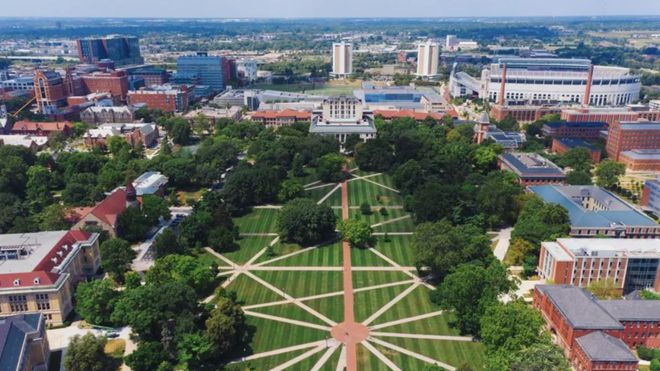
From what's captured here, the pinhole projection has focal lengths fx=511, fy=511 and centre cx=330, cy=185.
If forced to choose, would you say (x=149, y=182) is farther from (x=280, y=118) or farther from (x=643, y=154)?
(x=643, y=154)

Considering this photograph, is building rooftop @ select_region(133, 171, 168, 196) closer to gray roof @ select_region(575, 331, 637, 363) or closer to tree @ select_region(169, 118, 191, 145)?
tree @ select_region(169, 118, 191, 145)

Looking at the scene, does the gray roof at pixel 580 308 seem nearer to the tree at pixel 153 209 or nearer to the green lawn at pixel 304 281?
the green lawn at pixel 304 281

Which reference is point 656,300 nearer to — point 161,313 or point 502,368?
point 502,368

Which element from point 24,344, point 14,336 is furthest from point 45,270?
point 24,344

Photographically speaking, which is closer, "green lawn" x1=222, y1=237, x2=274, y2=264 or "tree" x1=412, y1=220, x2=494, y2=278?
"tree" x1=412, y1=220, x2=494, y2=278

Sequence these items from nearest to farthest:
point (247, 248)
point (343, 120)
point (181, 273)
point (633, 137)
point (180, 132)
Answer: point (181, 273) < point (247, 248) < point (633, 137) < point (180, 132) < point (343, 120)

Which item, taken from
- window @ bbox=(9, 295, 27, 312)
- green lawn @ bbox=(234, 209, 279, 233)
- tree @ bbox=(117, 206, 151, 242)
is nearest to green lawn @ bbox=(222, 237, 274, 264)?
green lawn @ bbox=(234, 209, 279, 233)

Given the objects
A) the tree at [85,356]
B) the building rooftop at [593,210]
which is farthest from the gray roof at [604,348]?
the tree at [85,356]
